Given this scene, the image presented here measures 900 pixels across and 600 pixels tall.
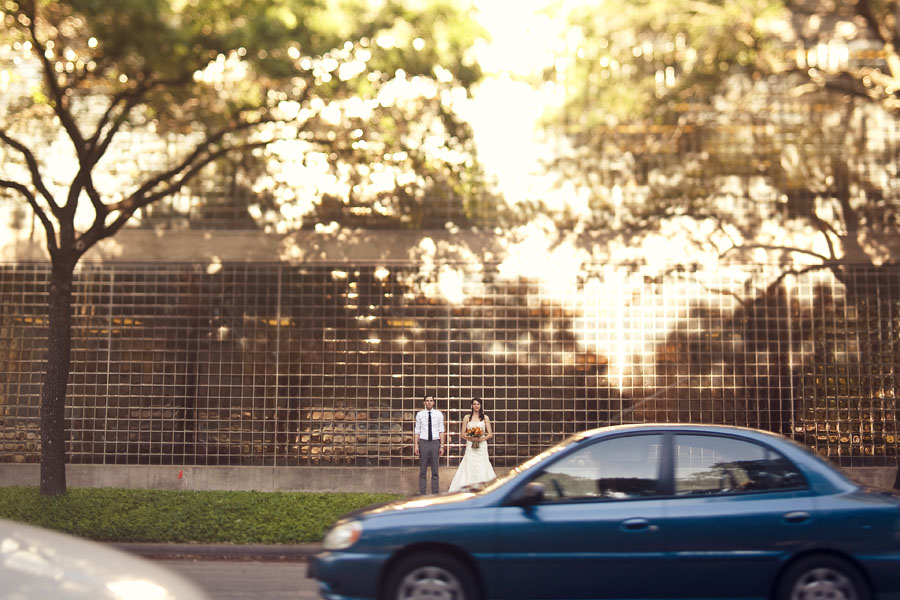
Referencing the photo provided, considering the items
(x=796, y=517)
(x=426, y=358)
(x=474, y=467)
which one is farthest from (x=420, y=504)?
(x=426, y=358)

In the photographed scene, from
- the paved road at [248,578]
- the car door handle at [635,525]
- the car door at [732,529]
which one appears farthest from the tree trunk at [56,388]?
the car door at [732,529]

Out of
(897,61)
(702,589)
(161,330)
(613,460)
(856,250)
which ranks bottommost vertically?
(702,589)

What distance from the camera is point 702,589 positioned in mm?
6355

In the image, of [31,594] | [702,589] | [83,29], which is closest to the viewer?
[31,594]

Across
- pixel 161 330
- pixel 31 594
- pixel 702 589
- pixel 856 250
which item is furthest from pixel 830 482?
pixel 161 330

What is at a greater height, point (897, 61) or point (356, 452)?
point (897, 61)

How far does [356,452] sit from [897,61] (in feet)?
34.8

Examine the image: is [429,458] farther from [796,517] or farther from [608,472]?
[796,517]

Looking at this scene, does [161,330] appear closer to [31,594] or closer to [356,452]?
[356,452]

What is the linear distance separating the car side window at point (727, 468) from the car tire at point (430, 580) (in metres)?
1.68

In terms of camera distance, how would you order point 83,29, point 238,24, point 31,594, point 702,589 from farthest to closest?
point 83,29, point 238,24, point 702,589, point 31,594

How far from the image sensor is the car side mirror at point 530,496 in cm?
650

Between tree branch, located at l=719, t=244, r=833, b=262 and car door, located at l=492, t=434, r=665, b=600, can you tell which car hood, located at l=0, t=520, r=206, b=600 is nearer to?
car door, located at l=492, t=434, r=665, b=600

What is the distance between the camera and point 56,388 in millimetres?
12766
